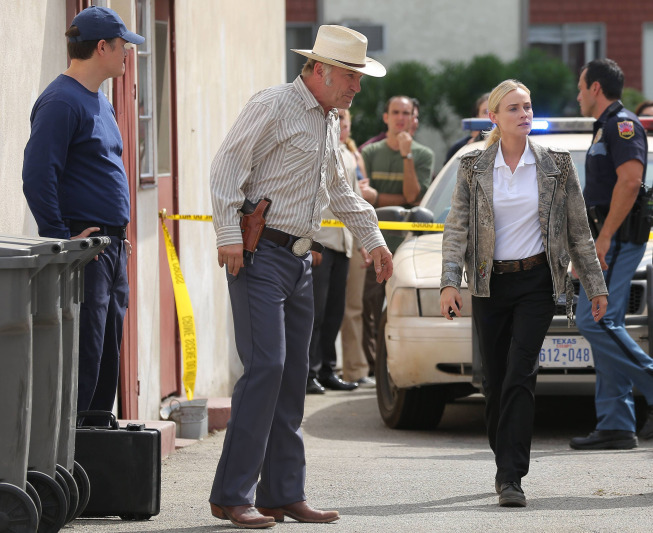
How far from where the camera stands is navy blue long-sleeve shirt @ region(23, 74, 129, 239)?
5.79m

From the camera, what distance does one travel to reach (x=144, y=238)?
27.8 ft

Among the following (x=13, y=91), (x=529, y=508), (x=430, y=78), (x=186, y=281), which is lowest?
(x=529, y=508)

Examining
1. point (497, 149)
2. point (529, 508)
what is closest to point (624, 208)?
point (497, 149)

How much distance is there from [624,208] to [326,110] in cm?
262

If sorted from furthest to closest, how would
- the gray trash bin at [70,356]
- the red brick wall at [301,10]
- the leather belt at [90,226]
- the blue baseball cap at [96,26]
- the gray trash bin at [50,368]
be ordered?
1. the red brick wall at [301,10]
2. the blue baseball cap at [96,26]
3. the leather belt at [90,226]
4. the gray trash bin at [70,356]
5. the gray trash bin at [50,368]

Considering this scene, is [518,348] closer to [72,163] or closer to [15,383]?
[72,163]

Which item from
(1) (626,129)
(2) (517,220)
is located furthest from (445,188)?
(2) (517,220)

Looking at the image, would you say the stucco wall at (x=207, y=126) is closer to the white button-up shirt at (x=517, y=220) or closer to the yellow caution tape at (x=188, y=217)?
the yellow caution tape at (x=188, y=217)

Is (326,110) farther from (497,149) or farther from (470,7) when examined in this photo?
(470,7)

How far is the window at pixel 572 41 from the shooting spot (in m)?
30.2

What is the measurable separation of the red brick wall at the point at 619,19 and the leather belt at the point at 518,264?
24.6 meters

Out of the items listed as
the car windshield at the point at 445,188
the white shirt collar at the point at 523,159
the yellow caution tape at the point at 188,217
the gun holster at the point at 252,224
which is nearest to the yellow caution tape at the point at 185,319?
the yellow caution tape at the point at 188,217

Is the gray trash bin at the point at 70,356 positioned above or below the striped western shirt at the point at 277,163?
below

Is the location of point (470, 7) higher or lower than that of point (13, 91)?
higher
